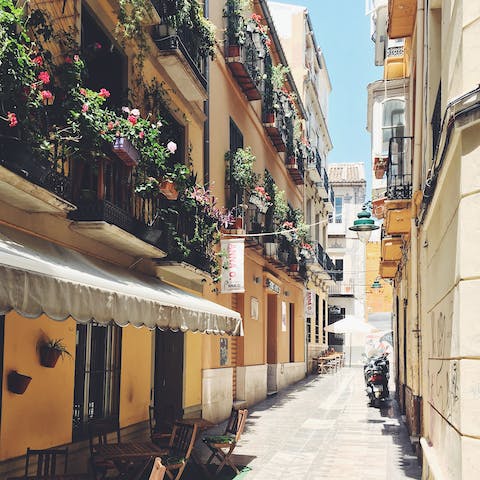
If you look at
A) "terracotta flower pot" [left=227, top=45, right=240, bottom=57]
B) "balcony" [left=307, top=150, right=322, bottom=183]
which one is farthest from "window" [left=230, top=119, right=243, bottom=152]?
"balcony" [left=307, top=150, right=322, bottom=183]

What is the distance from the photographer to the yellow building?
6645 millimetres

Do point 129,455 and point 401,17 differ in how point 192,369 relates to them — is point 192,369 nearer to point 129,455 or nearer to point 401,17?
point 129,455

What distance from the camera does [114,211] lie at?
8883 millimetres

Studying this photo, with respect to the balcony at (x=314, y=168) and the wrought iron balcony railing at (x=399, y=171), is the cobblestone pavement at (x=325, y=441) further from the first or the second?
the balcony at (x=314, y=168)

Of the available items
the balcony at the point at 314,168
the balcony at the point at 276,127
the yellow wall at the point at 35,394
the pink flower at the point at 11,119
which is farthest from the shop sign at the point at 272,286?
the pink flower at the point at 11,119

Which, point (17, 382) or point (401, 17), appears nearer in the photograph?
point (17, 382)

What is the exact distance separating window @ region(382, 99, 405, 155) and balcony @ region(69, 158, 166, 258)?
8091 mm

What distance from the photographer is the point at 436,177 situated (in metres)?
6.55

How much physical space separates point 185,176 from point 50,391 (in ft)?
13.0

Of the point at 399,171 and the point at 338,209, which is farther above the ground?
the point at 338,209

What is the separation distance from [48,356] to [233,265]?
7405 mm

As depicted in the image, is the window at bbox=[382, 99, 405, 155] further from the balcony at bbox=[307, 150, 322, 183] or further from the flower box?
the balcony at bbox=[307, 150, 322, 183]

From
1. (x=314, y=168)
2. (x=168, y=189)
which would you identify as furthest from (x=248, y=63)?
(x=314, y=168)

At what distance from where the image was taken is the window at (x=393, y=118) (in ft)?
55.2
